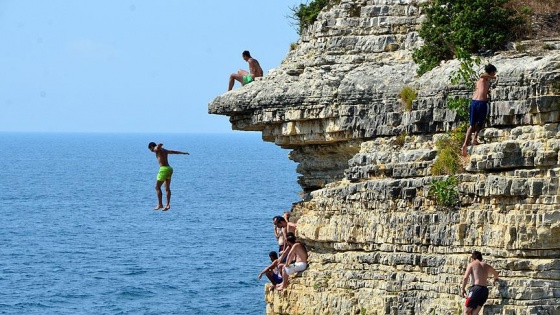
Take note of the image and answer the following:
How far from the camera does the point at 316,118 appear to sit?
96.6ft

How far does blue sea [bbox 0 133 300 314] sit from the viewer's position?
5772cm

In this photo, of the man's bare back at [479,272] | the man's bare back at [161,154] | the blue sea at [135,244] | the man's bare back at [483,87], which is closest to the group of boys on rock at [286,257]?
the man's bare back at [161,154]

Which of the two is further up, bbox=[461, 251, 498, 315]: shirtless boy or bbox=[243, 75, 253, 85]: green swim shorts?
bbox=[243, 75, 253, 85]: green swim shorts

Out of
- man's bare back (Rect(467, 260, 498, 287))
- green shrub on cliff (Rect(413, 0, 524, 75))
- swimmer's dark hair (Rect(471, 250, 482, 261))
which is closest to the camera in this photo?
man's bare back (Rect(467, 260, 498, 287))

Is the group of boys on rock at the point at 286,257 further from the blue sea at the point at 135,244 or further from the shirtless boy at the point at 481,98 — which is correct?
the blue sea at the point at 135,244

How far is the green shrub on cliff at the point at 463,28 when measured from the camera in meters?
27.2

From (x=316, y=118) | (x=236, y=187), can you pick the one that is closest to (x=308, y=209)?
(x=316, y=118)

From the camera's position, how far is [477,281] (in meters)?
24.8

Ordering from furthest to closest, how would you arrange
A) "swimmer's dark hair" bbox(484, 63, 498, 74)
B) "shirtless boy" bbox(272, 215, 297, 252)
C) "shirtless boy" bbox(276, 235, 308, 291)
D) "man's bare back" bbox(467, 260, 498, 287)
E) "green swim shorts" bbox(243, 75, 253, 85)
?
1. "green swim shorts" bbox(243, 75, 253, 85)
2. "shirtless boy" bbox(272, 215, 297, 252)
3. "shirtless boy" bbox(276, 235, 308, 291)
4. "swimmer's dark hair" bbox(484, 63, 498, 74)
5. "man's bare back" bbox(467, 260, 498, 287)

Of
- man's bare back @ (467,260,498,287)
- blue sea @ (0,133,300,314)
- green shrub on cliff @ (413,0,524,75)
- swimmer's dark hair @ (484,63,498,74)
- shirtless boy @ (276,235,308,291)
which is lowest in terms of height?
blue sea @ (0,133,300,314)

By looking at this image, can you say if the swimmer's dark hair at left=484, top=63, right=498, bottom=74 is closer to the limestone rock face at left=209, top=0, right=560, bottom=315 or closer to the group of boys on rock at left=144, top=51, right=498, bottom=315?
the group of boys on rock at left=144, top=51, right=498, bottom=315

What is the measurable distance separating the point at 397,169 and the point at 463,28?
118 inches

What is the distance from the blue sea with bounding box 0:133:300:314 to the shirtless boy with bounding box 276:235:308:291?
73.8ft

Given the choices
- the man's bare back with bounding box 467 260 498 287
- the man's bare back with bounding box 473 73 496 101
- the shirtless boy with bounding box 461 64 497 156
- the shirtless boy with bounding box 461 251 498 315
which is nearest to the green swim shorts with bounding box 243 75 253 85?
the shirtless boy with bounding box 461 64 497 156
